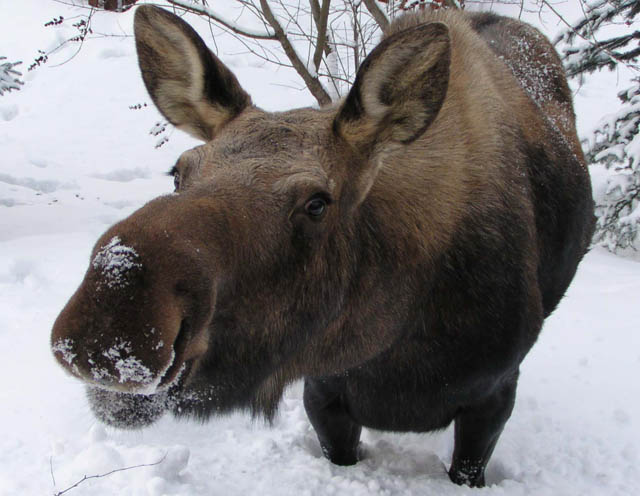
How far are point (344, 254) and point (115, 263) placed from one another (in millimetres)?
978

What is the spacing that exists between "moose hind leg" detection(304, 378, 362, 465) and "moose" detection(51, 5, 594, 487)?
0.02m

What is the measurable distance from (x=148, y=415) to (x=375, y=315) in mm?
937

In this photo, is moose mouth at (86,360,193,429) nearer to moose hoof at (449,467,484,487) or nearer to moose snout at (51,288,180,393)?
moose snout at (51,288,180,393)

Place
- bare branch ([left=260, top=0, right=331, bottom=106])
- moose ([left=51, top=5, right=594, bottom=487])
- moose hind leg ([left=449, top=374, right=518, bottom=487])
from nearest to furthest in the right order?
moose ([left=51, top=5, right=594, bottom=487]) < moose hind leg ([left=449, top=374, right=518, bottom=487]) < bare branch ([left=260, top=0, right=331, bottom=106])

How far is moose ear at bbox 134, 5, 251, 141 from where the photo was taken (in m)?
2.30

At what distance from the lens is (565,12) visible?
75.1 ft

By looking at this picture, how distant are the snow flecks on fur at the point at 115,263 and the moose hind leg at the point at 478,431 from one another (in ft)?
7.00

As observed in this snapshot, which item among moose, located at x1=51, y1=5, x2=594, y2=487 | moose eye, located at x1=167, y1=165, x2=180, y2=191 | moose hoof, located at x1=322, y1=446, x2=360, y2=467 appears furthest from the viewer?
moose hoof, located at x1=322, y1=446, x2=360, y2=467

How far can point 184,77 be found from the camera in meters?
2.49

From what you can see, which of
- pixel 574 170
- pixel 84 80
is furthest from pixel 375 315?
pixel 84 80

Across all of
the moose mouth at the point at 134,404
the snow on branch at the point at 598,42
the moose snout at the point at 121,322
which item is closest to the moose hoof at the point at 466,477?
the moose mouth at the point at 134,404

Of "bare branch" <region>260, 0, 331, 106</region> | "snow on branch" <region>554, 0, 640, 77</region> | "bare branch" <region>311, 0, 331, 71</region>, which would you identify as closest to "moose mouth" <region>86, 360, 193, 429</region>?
"bare branch" <region>260, 0, 331, 106</region>

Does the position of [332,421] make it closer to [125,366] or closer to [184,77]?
[184,77]

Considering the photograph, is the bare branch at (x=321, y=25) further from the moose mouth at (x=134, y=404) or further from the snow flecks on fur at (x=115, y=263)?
the snow flecks on fur at (x=115, y=263)
